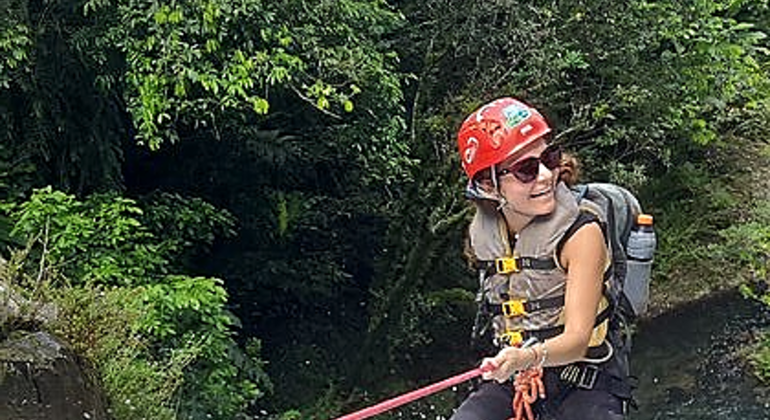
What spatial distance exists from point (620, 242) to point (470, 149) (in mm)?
455

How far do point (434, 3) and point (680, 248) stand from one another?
446cm

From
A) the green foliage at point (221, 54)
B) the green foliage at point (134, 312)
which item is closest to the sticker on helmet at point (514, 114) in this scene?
the green foliage at point (134, 312)

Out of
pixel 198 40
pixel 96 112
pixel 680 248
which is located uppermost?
pixel 198 40

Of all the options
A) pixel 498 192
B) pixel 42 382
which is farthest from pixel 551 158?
pixel 42 382

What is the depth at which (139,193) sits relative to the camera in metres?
8.06

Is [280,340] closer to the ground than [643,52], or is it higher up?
closer to the ground

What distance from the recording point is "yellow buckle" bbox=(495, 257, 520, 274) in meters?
2.95

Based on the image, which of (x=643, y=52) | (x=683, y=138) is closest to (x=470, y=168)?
(x=643, y=52)

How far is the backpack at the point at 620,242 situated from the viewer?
299cm

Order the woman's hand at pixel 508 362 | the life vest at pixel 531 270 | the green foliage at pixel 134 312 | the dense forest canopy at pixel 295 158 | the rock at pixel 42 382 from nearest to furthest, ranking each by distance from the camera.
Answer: the woman's hand at pixel 508 362 < the life vest at pixel 531 270 < the rock at pixel 42 382 < the green foliage at pixel 134 312 < the dense forest canopy at pixel 295 158

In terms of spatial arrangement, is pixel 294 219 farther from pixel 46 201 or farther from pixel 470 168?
pixel 470 168

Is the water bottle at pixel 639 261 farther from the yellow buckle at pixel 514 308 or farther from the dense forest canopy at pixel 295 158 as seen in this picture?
the dense forest canopy at pixel 295 158

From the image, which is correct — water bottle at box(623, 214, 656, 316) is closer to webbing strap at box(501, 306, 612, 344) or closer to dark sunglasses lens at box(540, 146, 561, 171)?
webbing strap at box(501, 306, 612, 344)

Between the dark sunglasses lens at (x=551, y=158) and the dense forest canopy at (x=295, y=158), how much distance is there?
2.85 m
